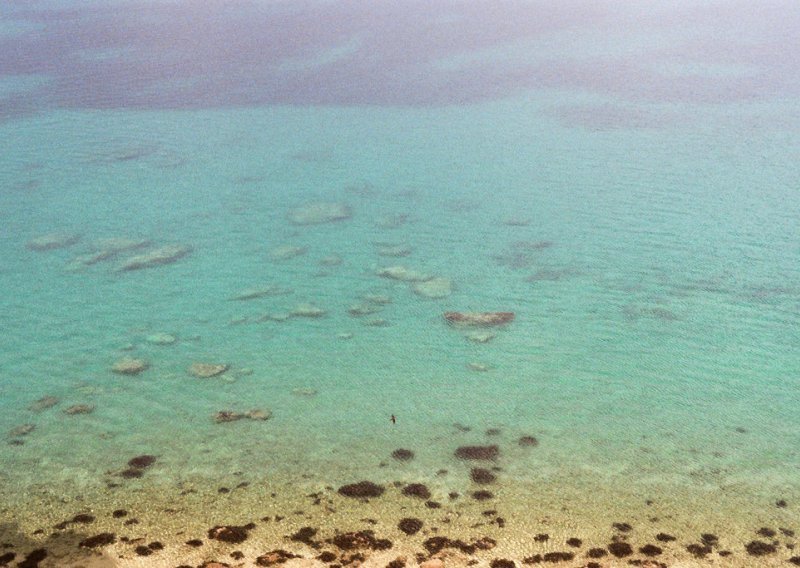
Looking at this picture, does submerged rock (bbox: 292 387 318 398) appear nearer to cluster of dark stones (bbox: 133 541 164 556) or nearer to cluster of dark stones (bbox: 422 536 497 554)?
cluster of dark stones (bbox: 133 541 164 556)

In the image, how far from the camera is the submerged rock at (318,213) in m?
33.4

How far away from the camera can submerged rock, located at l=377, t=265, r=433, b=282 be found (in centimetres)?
2788

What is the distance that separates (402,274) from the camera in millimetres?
28266

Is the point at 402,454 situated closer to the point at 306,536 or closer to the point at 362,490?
the point at 362,490

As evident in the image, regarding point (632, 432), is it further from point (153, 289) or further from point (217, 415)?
point (153, 289)

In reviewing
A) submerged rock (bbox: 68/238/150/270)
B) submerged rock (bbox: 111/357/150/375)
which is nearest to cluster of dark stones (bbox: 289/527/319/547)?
submerged rock (bbox: 111/357/150/375)

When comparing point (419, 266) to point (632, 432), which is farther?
point (419, 266)

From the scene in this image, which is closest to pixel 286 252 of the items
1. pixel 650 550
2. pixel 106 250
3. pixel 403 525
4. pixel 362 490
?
pixel 106 250

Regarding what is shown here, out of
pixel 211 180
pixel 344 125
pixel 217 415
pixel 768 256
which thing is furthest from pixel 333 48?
pixel 217 415

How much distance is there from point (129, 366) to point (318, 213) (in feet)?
42.9

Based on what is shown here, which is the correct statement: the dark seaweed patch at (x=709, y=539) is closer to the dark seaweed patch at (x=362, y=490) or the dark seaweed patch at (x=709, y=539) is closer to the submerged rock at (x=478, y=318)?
the dark seaweed patch at (x=362, y=490)

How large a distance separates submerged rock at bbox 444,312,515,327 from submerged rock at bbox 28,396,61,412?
12388mm

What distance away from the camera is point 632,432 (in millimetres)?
19562

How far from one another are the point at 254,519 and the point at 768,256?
21.6 m
